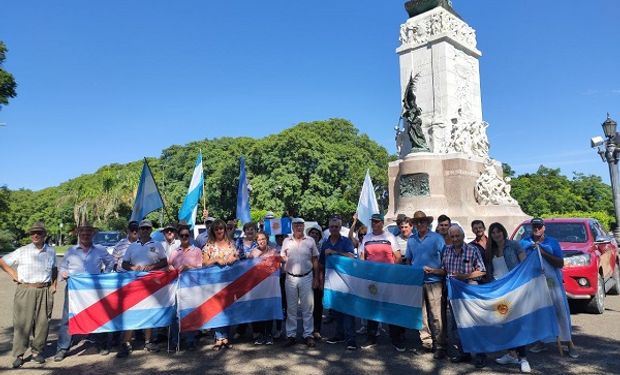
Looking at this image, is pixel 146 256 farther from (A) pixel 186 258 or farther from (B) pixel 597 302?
(B) pixel 597 302

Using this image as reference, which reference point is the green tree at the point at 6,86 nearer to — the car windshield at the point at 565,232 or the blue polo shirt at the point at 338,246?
the blue polo shirt at the point at 338,246

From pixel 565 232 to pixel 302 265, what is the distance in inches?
223

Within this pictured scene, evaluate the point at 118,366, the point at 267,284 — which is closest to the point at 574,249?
the point at 267,284

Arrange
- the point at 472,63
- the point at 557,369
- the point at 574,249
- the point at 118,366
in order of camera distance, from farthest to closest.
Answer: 1. the point at 472,63
2. the point at 574,249
3. the point at 118,366
4. the point at 557,369

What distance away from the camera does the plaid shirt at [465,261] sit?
19.6ft

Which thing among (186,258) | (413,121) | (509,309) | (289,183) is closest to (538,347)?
(509,309)

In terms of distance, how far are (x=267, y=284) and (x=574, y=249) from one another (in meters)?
5.54

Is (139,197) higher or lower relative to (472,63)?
lower

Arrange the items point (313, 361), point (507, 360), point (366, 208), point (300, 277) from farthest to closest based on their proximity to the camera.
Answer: point (366, 208), point (300, 277), point (313, 361), point (507, 360)

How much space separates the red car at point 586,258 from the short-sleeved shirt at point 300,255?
4.34m

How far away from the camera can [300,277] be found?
703cm

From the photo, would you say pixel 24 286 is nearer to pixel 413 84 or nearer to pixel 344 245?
pixel 344 245

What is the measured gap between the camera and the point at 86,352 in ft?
22.6

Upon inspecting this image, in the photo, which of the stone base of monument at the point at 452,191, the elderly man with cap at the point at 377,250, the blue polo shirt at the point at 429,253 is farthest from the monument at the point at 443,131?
the blue polo shirt at the point at 429,253
